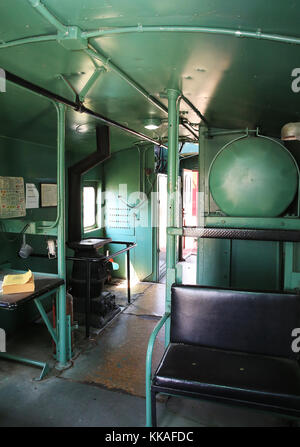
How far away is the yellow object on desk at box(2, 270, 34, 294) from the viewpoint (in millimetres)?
2410

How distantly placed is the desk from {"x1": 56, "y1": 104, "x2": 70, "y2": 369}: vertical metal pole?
0.26 ft

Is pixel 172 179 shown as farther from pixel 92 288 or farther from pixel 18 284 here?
pixel 92 288

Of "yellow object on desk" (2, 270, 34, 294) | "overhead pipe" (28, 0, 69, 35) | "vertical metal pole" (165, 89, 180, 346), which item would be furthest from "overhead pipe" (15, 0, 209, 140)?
"yellow object on desk" (2, 270, 34, 294)

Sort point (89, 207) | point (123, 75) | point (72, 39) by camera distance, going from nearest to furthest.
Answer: point (72, 39) < point (123, 75) < point (89, 207)

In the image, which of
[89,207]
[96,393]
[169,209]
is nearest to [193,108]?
[169,209]

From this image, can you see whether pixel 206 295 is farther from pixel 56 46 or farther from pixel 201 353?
pixel 56 46

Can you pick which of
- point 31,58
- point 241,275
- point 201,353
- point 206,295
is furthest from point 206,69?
point 241,275

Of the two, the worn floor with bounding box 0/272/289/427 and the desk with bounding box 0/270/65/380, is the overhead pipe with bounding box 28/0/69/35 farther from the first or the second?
the worn floor with bounding box 0/272/289/427

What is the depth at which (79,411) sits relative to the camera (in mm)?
2332

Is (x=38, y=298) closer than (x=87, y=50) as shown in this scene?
No

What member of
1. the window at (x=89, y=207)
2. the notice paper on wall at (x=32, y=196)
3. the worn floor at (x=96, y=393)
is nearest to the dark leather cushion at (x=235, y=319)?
the worn floor at (x=96, y=393)

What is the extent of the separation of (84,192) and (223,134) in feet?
9.43

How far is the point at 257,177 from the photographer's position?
229 centimetres

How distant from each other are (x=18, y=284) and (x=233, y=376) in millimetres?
1700
